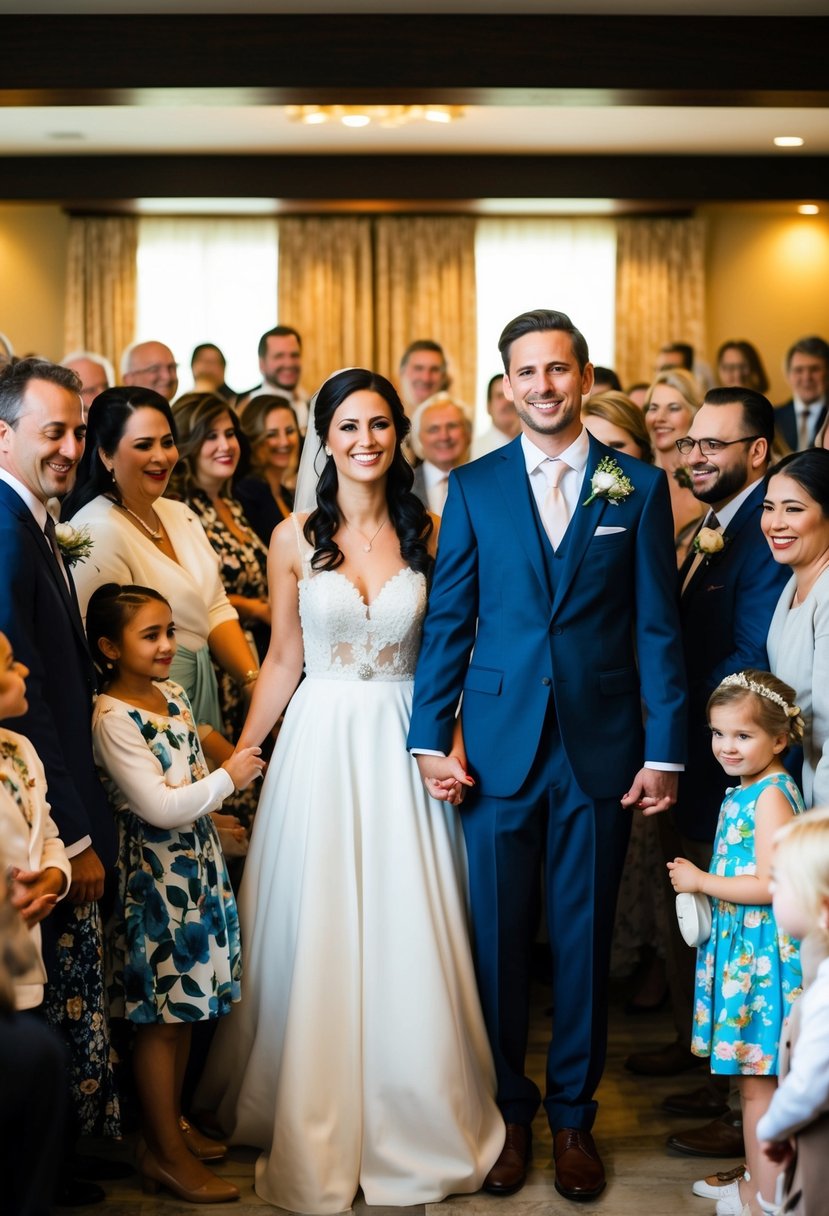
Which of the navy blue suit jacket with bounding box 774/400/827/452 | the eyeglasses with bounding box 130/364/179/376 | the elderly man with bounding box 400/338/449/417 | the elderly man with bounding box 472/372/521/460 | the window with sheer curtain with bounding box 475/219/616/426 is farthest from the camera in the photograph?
the window with sheer curtain with bounding box 475/219/616/426

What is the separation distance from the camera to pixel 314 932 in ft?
11.0

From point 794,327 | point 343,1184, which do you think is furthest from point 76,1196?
point 794,327

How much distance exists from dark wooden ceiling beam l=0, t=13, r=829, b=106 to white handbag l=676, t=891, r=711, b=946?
367 cm

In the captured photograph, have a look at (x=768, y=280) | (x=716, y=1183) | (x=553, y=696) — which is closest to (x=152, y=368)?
(x=553, y=696)

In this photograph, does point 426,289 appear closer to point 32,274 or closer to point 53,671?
point 32,274

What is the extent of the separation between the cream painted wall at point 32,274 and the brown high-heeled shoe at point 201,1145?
9488mm

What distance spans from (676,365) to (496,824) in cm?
565

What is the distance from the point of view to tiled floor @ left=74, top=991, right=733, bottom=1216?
3.27 m

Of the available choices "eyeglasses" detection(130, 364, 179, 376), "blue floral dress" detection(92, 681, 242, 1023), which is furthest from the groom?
"eyeglasses" detection(130, 364, 179, 376)

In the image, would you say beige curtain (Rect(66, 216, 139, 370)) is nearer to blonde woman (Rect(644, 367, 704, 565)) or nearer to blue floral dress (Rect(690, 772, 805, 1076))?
blonde woman (Rect(644, 367, 704, 565))

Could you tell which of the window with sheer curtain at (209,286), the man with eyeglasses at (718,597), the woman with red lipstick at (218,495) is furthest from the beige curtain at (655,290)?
the man with eyeglasses at (718,597)

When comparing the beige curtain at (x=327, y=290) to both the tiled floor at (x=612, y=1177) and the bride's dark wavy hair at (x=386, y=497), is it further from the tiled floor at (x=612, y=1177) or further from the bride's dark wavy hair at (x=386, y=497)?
the tiled floor at (x=612, y=1177)

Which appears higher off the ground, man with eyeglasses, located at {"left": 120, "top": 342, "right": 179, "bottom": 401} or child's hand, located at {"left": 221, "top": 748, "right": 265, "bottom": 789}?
man with eyeglasses, located at {"left": 120, "top": 342, "right": 179, "bottom": 401}

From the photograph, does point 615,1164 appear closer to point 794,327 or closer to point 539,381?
point 539,381
